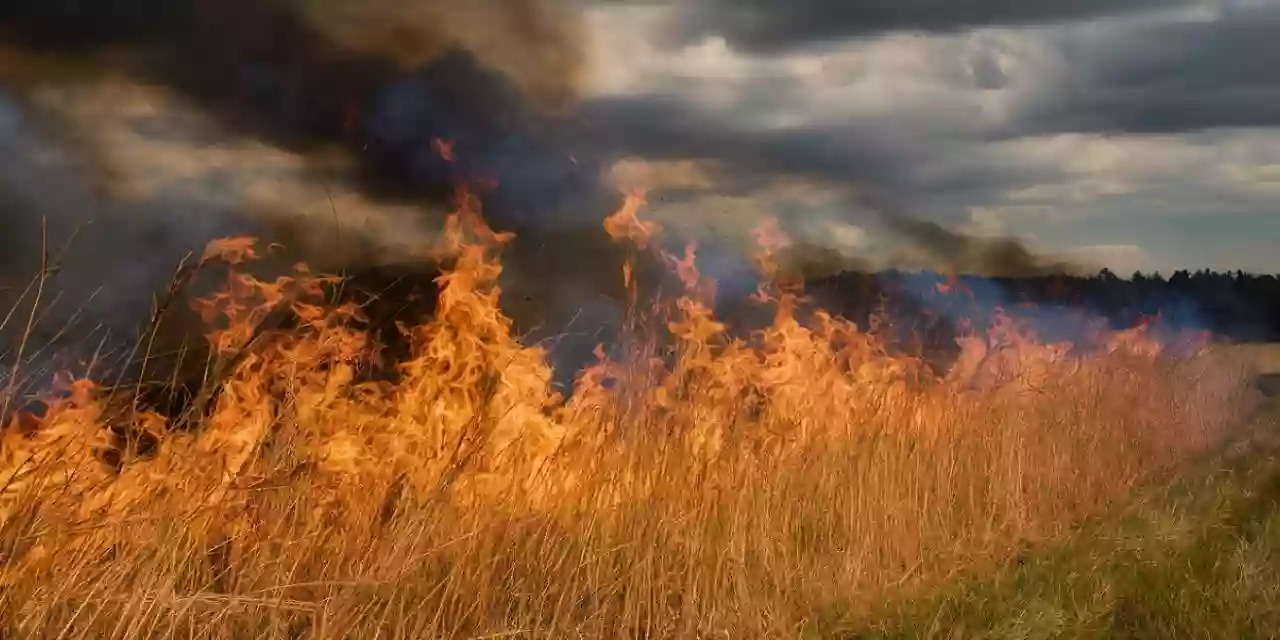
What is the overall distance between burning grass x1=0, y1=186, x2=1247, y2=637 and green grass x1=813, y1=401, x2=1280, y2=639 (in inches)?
13.8

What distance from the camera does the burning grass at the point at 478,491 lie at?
4.71 meters

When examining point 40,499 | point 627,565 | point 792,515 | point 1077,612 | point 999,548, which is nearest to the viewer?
point 40,499

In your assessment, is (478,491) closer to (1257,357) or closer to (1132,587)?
(1132,587)

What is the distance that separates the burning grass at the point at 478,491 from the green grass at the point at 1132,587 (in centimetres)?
35

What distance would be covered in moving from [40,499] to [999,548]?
6.19m

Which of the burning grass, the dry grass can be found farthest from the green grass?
the dry grass

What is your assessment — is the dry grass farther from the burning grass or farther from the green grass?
the burning grass

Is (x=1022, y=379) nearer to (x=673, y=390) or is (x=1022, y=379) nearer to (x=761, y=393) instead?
(x=761, y=393)

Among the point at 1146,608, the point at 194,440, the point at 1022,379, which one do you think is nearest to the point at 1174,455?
the point at 1022,379

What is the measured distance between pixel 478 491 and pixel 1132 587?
416 cm

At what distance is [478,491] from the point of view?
5.77 metres

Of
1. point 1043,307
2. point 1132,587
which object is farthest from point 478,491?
point 1043,307

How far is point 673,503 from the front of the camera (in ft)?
20.5

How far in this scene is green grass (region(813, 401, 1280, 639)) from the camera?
20.9ft
